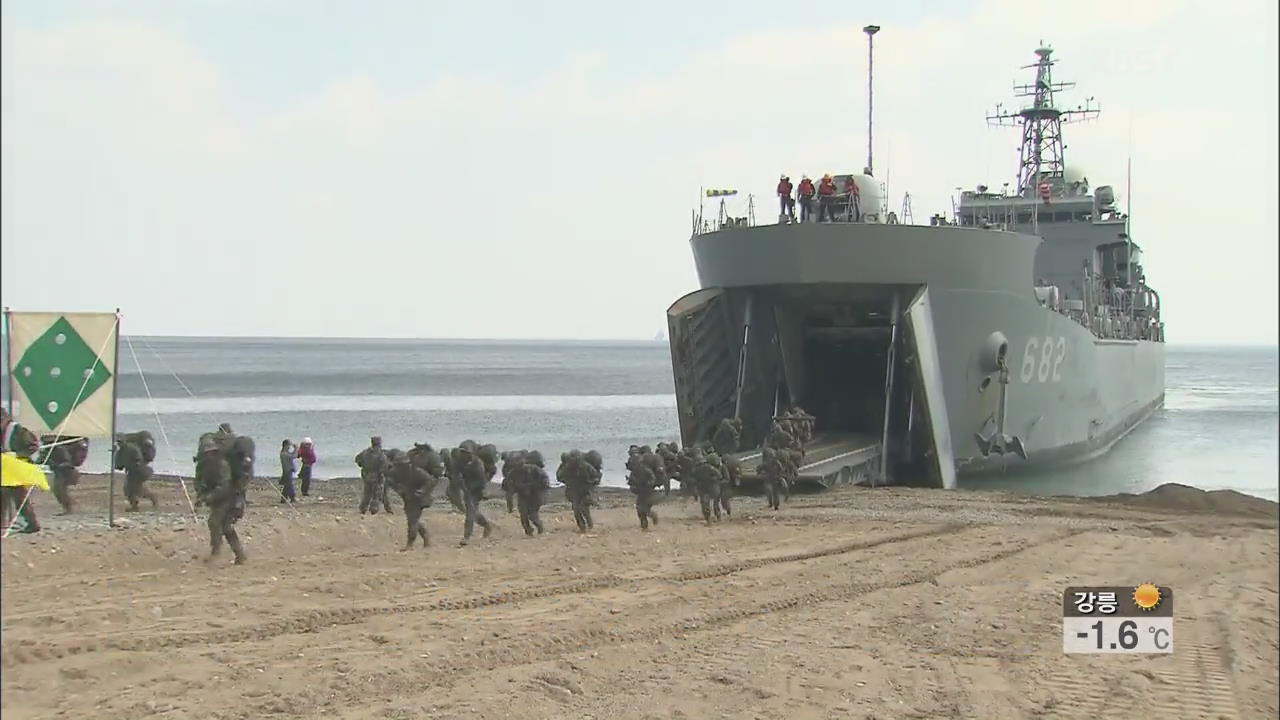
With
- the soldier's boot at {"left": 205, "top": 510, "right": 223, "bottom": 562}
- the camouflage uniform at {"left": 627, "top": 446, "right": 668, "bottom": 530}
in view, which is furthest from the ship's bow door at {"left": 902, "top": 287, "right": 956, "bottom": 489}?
the soldier's boot at {"left": 205, "top": 510, "right": 223, "bottom": 562}

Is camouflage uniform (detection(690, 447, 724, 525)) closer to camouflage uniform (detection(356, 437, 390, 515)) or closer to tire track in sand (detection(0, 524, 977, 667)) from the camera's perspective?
tire track in sand (detection(0, 524, 977, 667))

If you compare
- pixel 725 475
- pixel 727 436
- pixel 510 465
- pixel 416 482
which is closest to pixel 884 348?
pixel 727 436

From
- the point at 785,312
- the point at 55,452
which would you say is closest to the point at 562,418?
the point at 785,312

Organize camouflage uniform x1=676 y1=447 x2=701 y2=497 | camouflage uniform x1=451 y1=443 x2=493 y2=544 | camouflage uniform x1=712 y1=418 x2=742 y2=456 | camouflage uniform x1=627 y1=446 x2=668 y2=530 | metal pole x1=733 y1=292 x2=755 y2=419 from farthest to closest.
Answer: metal pole x1=733 y1=292 x2=755 y2=419 < camouflage uniform x1=712 y1=418 x2=742 y2=456 < camouflage uniform x1=676 y1=447 x2=701 y2=497 < camouflage uniform x1=627 y1=446 x2=668 y2=530 < camouflage uniform x1=451 y1=443 x2=493 y2=544

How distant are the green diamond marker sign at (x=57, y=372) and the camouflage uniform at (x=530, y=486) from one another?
6969 millimetres

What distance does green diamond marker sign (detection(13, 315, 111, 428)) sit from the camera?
11.9 feet

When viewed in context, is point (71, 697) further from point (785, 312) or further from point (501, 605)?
point (785, 312)

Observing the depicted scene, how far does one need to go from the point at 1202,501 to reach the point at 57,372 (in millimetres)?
6225

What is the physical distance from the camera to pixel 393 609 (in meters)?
7.19

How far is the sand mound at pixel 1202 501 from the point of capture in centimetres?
346

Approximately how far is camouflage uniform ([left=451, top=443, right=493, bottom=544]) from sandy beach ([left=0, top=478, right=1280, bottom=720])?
0.30 meters

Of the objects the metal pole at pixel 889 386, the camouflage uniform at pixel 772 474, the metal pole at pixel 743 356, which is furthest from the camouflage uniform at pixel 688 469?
the metal pole at pixel 889 386

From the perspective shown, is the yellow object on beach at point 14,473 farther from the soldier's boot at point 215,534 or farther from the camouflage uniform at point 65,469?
the camouflage uniform at point 65,469
